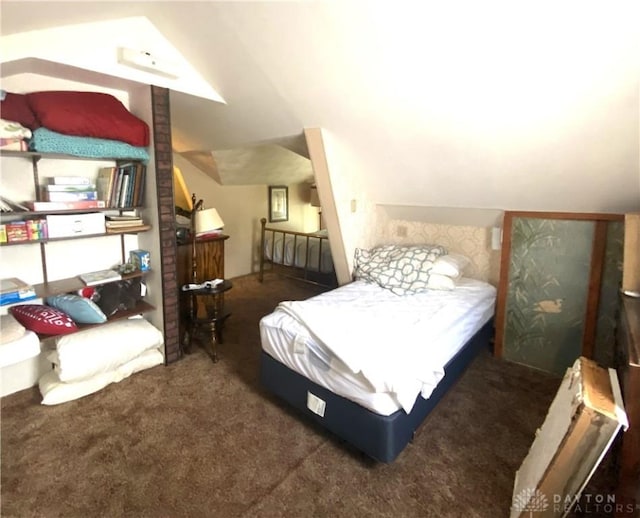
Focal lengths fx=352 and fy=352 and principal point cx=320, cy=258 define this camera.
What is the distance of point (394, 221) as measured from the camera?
3.56m

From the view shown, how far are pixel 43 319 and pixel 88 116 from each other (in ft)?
4.10

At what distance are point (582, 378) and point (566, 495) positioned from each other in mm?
448

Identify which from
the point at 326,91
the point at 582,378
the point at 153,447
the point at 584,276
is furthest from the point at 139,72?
the point at 584,276

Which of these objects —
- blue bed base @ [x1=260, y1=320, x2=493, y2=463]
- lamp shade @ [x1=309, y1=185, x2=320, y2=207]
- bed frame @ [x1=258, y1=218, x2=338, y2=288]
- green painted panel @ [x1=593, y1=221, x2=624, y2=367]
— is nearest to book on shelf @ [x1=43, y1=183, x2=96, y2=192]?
blue bed base @ [x1=260, y1=320, x2=493, y2=463]

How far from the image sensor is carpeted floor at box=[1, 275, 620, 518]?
155 centimetres

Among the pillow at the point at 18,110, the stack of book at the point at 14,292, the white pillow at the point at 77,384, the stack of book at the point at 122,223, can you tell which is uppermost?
the pillow at the point at 18,110

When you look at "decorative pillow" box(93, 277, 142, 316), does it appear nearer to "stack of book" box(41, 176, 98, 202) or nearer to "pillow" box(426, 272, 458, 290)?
"stack of book" box(41, 176, 98, 202)

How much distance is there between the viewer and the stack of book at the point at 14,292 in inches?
79.3

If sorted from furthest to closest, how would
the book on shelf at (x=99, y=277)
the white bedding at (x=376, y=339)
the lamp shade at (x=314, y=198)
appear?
the lamp shade at (x=314, y=198) < the book on shelf at (x=99, y=277) < the white bedding at (x=376, y=339)

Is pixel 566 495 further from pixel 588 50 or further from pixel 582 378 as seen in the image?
pixel 588 50

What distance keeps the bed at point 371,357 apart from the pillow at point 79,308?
111 cm

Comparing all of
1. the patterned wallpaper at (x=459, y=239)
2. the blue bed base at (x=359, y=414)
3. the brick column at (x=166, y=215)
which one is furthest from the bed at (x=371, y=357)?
the brick column at (x=166, y=215)

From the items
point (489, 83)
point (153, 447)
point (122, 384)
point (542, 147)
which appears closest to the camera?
point (489, 83)

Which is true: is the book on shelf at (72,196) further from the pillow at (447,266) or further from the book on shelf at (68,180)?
the pillow at (447,266)
